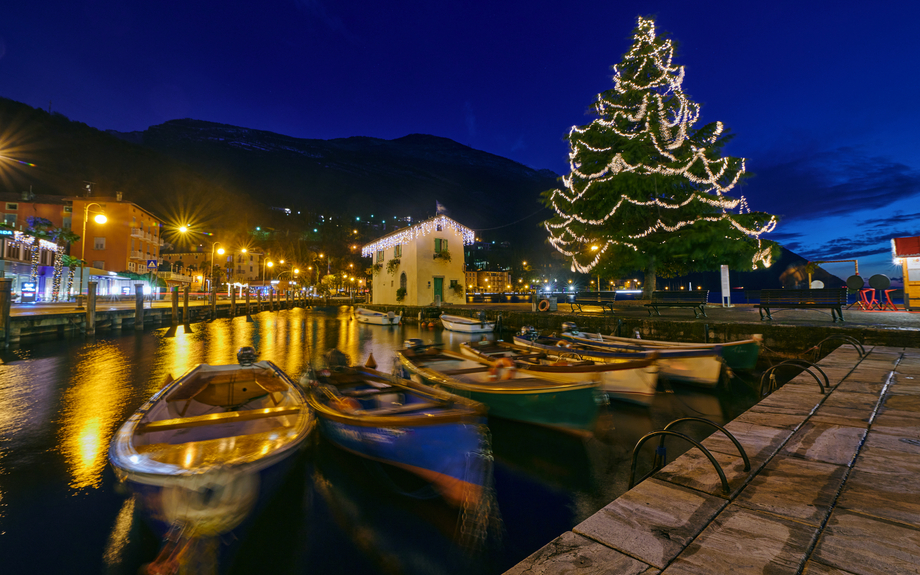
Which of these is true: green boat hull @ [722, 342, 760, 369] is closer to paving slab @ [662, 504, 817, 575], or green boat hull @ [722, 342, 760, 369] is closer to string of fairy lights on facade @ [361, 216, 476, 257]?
paving slab @ [662, 504, 817, 575]

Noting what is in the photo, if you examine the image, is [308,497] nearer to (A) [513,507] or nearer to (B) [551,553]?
(A) [513,507]

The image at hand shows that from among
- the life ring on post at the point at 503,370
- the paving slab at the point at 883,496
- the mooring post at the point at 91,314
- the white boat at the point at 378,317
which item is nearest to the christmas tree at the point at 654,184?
the life ring on post at the point at 503,370

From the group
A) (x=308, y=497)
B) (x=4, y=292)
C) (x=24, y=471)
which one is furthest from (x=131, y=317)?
(x=308, y=497)

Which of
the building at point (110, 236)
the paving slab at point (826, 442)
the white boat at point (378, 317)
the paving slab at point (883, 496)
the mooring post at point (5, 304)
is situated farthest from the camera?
the building at point (110, 236)

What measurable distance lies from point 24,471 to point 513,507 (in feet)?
21.4

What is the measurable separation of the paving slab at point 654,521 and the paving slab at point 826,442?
149cm

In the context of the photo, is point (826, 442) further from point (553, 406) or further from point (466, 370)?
point (466, 370)

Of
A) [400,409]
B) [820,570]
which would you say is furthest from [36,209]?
[820,570]

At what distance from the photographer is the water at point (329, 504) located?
3.40 metres

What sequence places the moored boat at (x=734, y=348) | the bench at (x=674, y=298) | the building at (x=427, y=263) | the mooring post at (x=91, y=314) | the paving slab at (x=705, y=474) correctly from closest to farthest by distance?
the paving slab at (x=705, y=474), the moored boat at (x=734, y=348), the bench at (x=674, y=298), the mooring post at (x=91, y=314), the building at (x=427, y=263)

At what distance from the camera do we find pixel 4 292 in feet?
43.5

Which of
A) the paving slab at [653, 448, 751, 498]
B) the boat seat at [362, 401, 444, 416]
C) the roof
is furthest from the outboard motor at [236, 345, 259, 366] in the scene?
the roof

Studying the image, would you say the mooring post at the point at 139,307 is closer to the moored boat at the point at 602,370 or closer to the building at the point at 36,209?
the moored boat at the point at 602,370

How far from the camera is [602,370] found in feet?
21.2
